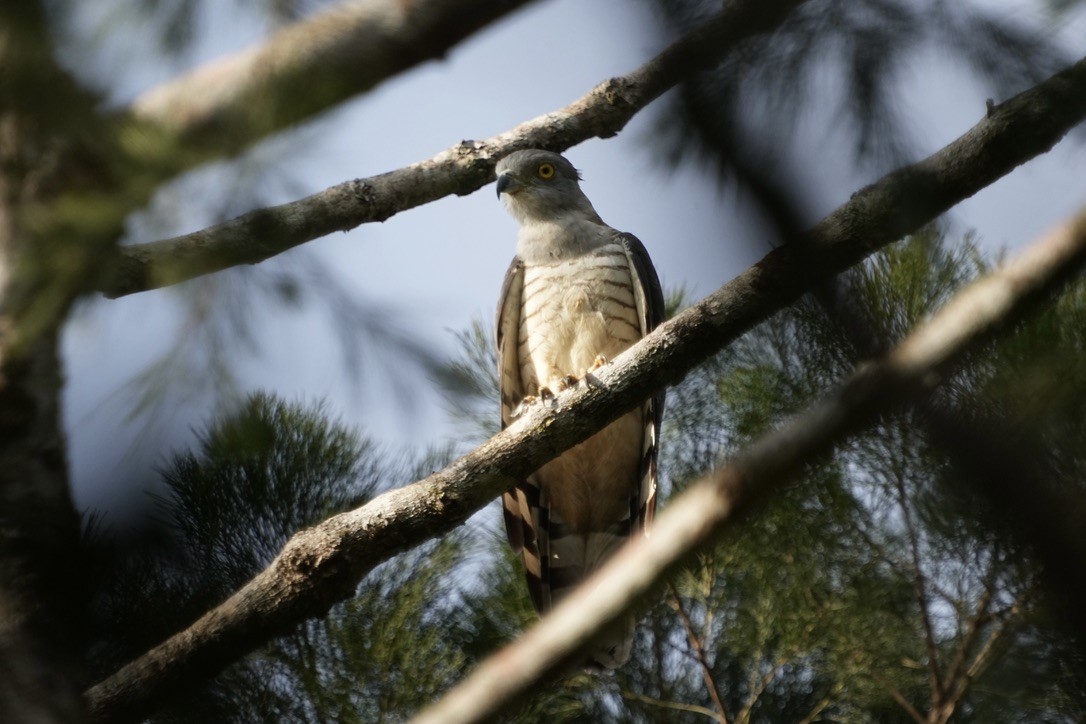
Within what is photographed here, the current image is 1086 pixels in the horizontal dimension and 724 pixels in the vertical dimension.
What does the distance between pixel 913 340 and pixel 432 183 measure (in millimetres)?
3266

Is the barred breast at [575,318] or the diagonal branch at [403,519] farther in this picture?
the barred breast at [575,318]

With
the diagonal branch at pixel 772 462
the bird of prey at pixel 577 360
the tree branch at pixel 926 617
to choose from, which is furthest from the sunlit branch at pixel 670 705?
the diagonal branch at pixel 772 462

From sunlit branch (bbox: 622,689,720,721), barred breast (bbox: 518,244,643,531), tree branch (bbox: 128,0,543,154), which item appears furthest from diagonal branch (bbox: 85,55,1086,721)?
barred breast (bbox: 518,244,643,531)

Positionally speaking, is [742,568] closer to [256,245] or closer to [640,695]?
[640,695]

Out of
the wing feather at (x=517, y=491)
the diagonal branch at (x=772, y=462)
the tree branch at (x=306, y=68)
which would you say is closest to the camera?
the diagonal branch at (x=772, y=462)

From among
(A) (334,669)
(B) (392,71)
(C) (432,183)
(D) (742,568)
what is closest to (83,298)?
(B) (392,71)

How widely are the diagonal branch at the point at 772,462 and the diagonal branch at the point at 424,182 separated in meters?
0.52

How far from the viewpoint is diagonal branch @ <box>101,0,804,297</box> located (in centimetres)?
150

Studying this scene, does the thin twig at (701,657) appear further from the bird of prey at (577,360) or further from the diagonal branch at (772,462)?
the diagonal branch at (772,462)

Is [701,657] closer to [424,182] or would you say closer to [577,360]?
[577,360]

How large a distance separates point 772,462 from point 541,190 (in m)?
4.48

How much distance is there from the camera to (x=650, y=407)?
495 cm

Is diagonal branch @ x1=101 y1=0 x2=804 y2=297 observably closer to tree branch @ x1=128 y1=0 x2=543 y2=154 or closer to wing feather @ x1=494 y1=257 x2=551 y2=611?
tree branch @ x1=128 y1=0 x2=543 y2=154

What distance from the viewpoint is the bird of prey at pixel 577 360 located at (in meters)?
5.19
